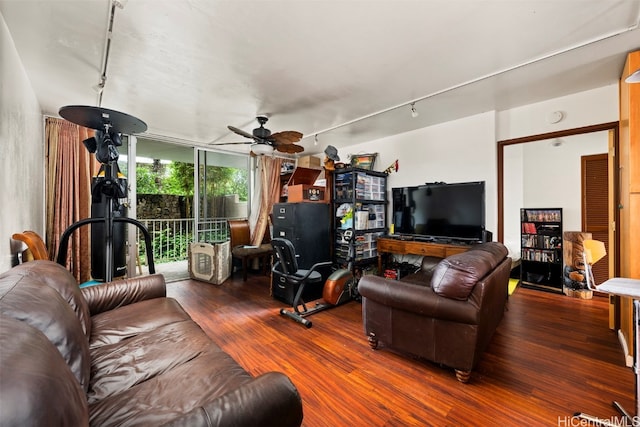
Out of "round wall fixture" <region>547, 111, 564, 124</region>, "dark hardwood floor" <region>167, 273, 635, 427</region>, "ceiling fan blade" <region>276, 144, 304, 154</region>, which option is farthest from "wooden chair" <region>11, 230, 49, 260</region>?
"round wall fixture" <region>547, 111, 564, 124</region>

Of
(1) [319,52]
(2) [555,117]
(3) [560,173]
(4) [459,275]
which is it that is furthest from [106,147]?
(3) [560,173]

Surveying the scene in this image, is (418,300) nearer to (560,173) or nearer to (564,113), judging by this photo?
(564,113)

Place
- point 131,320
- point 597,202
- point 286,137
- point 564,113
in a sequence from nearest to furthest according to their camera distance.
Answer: point 131,320, point 564,113, point 286,137, point 597,202

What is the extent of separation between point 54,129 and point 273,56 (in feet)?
10.3

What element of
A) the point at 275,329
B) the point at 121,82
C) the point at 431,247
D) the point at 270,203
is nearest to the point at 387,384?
the point at 275,329

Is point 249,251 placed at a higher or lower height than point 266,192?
lower

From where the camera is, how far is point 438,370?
185cm

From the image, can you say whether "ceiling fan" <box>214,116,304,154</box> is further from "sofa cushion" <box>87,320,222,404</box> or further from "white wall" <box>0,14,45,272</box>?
"sofa cushion" <box>87,320,222,404</box>

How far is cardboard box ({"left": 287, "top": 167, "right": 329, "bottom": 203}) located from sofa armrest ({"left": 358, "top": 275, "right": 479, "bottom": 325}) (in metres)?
1.64

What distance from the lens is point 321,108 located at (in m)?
3.18

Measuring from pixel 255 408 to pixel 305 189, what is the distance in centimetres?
279

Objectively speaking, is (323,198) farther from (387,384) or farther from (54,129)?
(54,129)

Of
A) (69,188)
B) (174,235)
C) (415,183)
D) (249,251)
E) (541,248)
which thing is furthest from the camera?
(174,235)

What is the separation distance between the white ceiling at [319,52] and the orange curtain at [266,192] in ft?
5.89
